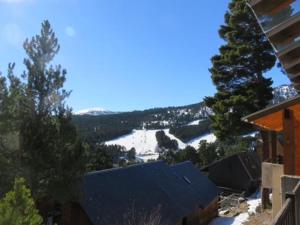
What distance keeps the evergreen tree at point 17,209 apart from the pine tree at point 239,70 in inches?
805

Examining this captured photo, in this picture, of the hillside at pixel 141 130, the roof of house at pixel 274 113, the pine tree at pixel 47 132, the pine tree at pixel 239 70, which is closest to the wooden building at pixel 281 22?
the roof of house at pixel 274 113

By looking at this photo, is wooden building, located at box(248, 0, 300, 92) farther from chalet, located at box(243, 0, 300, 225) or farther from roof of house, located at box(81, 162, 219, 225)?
roof of house, located at box(81, 162, 219, 225)

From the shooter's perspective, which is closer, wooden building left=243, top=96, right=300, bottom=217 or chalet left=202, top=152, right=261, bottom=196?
wooden building left=243, top=96, right=300, bottom=217

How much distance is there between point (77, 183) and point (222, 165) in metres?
34.7

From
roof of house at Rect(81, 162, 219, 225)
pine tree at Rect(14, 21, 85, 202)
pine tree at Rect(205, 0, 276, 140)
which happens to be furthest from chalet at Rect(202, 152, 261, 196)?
pine tree at Rect(14, 21, 85, 202)

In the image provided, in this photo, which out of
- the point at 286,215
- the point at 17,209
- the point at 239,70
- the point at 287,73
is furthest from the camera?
the point at 239,70

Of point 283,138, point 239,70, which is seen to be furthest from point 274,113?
point 239,70

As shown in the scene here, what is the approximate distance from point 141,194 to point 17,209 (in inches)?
683

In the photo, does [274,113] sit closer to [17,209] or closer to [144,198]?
[17,209]

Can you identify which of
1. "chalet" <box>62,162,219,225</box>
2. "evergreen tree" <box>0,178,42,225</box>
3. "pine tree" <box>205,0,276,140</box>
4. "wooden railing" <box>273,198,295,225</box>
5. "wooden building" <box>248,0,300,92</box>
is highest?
"pine tree" <box>205,0,276,140</box>

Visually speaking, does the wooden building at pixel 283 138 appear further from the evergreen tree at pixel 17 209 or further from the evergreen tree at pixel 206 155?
the evergreen tree at pixel 206 155

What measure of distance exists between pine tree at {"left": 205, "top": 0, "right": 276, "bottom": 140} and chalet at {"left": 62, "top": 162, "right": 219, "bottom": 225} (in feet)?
16.0

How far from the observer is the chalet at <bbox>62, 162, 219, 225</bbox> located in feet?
60.6

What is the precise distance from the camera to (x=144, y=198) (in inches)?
928
